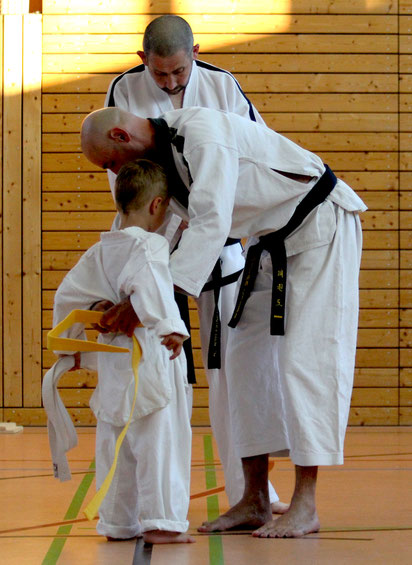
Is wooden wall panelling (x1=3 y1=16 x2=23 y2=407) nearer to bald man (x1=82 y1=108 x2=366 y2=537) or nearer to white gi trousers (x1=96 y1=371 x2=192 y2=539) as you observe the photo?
bald man (x1=82 y1=108 x2=366 y2=537)

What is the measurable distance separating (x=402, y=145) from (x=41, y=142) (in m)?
2.86

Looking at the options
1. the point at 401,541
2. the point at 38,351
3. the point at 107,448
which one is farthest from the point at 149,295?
the point at 38,351

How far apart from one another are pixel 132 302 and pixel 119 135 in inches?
21.5

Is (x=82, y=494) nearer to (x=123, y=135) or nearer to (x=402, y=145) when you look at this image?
(x=123, y=135)

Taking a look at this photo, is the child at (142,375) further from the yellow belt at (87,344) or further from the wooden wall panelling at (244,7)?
the wooden wall panelling at (244,7)

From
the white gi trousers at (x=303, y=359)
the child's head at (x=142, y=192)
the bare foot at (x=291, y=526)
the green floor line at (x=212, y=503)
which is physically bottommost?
the green floor line at (x=212, y=503)

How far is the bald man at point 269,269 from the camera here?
2.86 meters

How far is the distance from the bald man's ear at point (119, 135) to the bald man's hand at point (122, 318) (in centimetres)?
51

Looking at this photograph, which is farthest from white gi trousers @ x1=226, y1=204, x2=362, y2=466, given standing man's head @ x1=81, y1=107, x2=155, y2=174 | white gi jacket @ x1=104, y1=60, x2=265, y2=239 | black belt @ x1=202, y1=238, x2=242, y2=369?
white gi jacket @ x1=104, y1=60, x2=265, y2=239

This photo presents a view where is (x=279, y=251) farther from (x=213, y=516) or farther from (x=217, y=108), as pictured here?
(x=213, y=516)

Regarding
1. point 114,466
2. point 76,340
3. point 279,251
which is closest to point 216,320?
point 279,251

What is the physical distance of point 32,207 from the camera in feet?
23.6

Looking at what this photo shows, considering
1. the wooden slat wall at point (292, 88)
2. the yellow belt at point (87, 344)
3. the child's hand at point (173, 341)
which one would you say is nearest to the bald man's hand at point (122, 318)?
the yellow belt at point (87, 344)

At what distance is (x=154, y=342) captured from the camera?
9.37 feet
